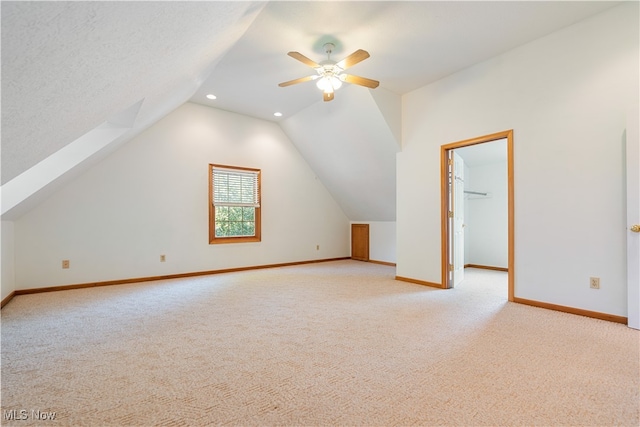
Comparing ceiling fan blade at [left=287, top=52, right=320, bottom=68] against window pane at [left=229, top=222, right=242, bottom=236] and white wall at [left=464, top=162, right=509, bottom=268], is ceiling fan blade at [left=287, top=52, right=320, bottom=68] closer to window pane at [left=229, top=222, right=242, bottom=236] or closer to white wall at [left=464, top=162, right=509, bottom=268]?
window pane at [left=229, top=222, right=242, bottom=236]

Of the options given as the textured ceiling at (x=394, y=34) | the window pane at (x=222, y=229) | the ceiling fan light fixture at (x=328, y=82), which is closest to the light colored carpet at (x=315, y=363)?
the window pane at (x=222, y=229)

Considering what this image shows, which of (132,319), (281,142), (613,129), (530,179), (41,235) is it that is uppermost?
(281,142)

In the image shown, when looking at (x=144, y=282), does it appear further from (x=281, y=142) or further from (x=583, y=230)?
(x=583, y=230)

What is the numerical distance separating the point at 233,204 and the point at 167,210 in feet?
3.58

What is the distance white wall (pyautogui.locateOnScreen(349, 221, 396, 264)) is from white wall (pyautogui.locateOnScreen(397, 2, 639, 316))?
2855 millimetres

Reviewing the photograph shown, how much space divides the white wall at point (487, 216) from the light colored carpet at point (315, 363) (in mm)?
2590

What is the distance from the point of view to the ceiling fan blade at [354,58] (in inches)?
103

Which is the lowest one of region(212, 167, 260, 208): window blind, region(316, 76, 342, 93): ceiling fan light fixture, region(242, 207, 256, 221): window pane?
region(242, 207, 256, 221): window pane

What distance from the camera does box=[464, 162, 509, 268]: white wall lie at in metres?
5.68

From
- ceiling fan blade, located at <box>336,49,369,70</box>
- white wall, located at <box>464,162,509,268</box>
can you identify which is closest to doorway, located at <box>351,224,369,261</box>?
white wall, located at <box>464,162,509,268</box>

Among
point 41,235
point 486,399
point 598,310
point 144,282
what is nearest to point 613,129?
point 598,310

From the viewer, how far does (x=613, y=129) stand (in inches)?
106

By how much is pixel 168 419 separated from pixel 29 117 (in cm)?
151

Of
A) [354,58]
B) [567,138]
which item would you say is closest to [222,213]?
[354,58]
